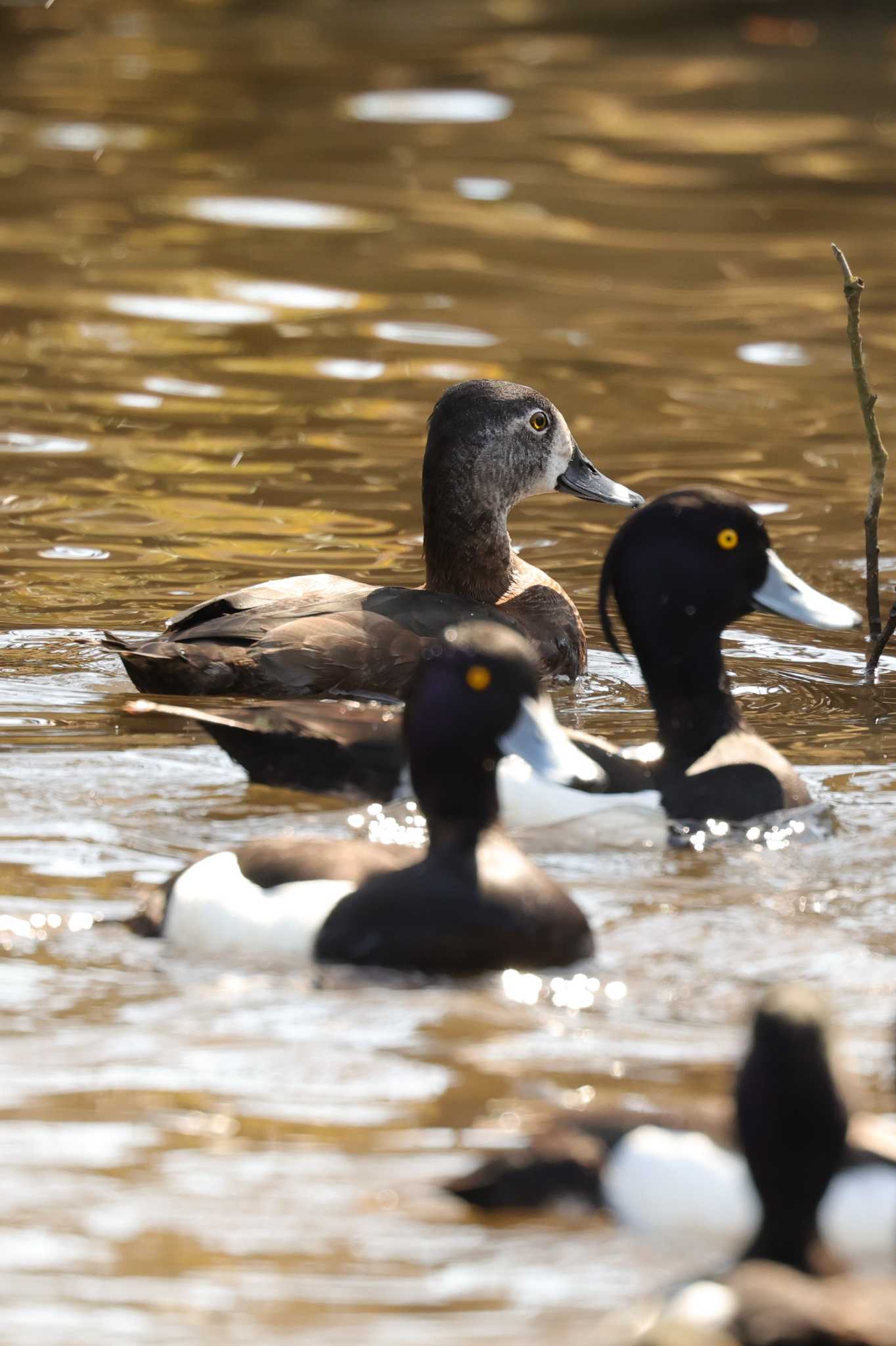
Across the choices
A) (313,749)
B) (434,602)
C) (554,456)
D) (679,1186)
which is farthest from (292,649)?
(679,1186)

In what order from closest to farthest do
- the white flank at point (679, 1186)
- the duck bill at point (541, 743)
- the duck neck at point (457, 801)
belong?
the white flank at point (679, 1186), the duck neck at point (457, 801), the duck bill at point (541, 743)

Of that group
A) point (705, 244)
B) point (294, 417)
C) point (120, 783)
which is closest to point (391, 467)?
point (294, 417)

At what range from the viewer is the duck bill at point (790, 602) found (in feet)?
22.1

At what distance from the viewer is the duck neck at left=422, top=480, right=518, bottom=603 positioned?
8391mm

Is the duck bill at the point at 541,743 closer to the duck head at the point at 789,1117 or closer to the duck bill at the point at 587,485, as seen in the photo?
the duck head at the point at 789,1117

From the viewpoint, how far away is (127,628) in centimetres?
836

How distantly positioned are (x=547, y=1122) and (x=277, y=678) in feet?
10.7

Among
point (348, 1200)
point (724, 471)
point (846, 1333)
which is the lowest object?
point (724, 471)

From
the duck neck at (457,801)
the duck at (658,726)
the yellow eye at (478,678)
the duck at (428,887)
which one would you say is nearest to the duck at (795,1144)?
the duck at (428,887)

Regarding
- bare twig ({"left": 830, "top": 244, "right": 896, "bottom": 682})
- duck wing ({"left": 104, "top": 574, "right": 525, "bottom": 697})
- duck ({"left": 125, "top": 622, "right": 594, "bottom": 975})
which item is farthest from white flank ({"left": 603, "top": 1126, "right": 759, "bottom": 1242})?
bare twig ({"left": 830, "top": 244, "right": 896, "bottom": 682})

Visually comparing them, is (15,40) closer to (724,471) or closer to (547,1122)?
(724,471)

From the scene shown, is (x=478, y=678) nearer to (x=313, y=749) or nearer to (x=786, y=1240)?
(x=313, y=749)

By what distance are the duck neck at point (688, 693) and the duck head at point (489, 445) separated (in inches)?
74.0

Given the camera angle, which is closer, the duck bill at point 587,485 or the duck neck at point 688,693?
the duck neck at point 688,693
